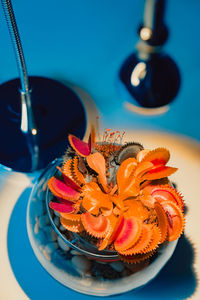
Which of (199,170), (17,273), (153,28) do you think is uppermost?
(153,28)

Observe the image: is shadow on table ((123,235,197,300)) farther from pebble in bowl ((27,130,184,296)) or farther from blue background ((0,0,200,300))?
blue background ((0,0,200,300))

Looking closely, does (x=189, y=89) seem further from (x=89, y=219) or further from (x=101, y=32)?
(x=89, y=219)

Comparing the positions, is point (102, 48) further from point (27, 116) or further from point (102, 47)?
point (27, 116)

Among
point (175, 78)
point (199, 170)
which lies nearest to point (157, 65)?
point (175, 78)

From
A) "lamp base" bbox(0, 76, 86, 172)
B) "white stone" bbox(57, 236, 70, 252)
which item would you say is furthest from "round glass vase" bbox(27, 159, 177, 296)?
"lamp base" bbox(0, 76, 86, 172)

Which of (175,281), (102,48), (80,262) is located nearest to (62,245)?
(80,262)

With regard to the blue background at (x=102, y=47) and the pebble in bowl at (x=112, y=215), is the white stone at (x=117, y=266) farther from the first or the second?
the blue background at (x=102, y=47)
